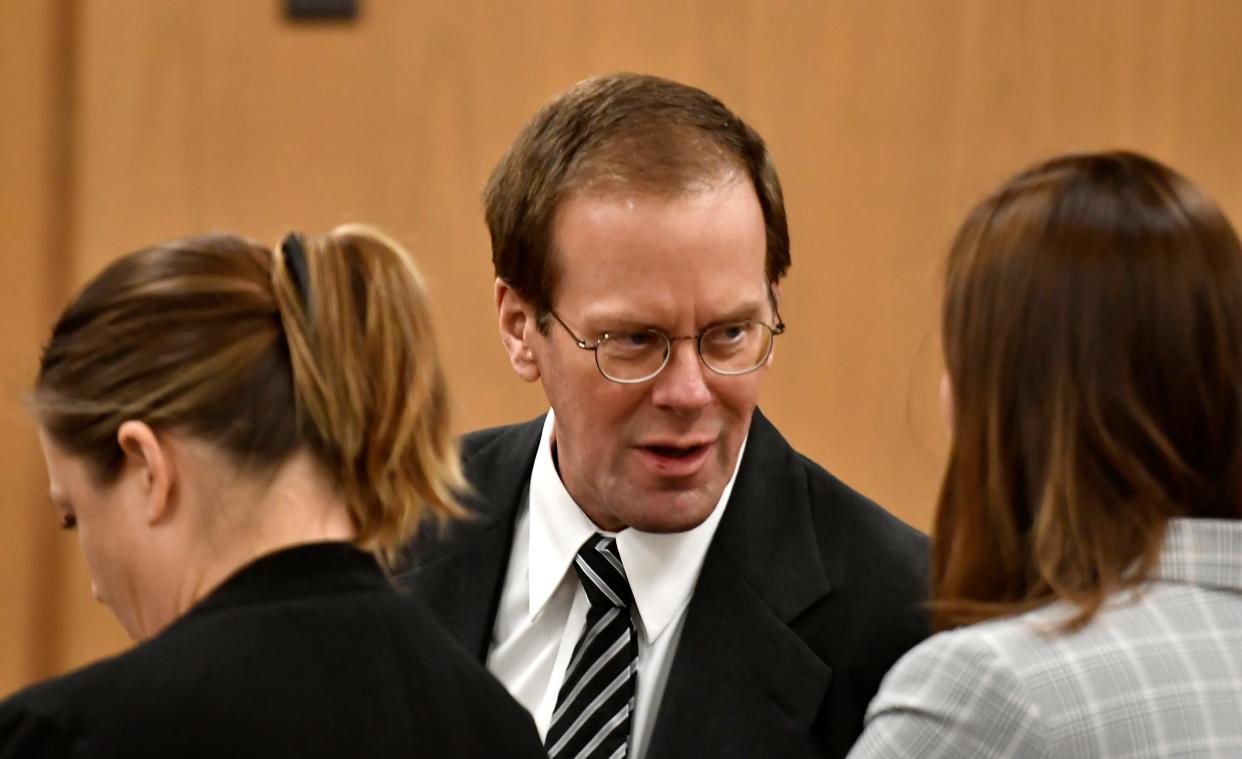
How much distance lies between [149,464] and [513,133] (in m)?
1.86

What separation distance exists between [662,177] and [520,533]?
0.49 m

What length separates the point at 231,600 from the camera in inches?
48.8

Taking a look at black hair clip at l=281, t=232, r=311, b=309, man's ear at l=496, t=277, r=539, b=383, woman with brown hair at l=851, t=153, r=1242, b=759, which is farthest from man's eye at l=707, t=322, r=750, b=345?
black hair clip at l=281, t=232, r=311, b=309

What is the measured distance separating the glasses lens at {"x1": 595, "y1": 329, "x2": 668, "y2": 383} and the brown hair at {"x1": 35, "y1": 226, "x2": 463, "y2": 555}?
1.61ft

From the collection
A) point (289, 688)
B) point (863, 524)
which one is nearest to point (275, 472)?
point (289, 688)

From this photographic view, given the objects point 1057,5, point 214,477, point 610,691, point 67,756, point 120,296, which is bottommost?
point 610,691

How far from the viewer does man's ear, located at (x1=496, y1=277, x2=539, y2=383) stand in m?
2.00

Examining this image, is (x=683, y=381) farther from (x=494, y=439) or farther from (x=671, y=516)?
(x=494, y=439)

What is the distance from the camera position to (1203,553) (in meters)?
1.25

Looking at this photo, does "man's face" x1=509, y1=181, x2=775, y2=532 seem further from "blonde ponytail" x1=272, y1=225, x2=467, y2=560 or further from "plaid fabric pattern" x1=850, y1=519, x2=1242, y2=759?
"plaid fabric pattern" x1=850, y1=519, x2=1242, y2=759

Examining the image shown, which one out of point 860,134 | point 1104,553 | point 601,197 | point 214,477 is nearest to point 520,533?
point 601,197

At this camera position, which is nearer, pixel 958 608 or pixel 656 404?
pixel 958 608

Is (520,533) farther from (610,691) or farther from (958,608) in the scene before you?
(958,608)

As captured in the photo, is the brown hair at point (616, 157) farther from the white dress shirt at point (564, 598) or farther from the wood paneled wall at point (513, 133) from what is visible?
the wood paneled wall at point (513, 133)
